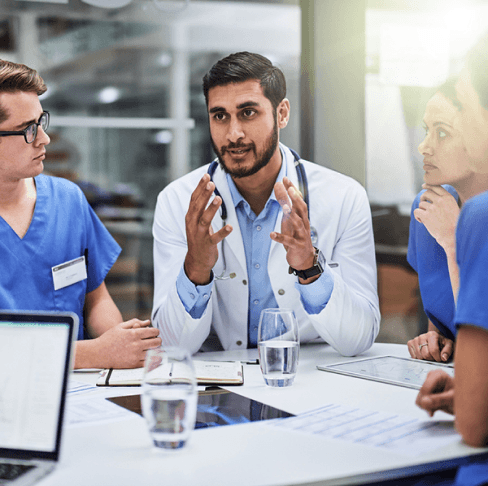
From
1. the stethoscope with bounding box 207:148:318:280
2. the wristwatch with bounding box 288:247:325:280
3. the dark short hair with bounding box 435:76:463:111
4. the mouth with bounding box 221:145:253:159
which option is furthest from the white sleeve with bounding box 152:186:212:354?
the dark short hair with bounding box 435:76:463:111

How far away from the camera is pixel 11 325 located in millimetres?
1006

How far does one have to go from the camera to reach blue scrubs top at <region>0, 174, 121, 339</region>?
196cm

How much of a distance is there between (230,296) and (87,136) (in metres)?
3.81

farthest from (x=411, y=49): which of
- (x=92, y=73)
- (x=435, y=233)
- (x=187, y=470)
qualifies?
(x=92, y=73)

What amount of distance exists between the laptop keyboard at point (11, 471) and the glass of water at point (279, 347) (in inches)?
24.4

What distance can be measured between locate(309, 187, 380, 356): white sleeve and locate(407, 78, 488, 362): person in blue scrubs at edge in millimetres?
156

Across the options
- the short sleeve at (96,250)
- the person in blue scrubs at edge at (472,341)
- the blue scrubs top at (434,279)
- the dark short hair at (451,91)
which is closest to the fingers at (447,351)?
the blue scrubs top at (434,279)

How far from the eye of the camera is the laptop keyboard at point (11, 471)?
0.88m

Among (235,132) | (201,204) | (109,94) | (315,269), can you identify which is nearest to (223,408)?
(315,269)

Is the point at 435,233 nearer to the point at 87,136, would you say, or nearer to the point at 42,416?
the point at 42,416

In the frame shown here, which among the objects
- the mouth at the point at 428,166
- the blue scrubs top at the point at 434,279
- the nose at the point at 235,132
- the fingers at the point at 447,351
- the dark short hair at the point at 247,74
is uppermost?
the dark short hair at the point at 247,74

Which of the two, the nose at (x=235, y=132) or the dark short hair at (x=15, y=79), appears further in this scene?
the nose at (x=235, y=132)

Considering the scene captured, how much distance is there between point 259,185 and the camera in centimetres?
228

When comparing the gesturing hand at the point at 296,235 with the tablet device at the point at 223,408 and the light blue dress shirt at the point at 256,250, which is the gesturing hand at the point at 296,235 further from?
the tablet device at the point at 223,408
